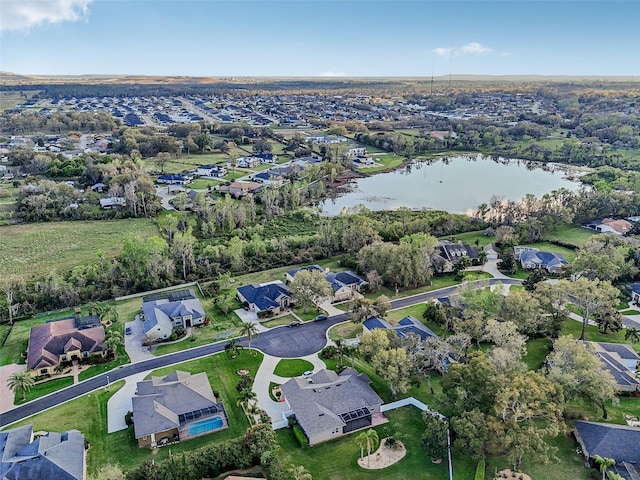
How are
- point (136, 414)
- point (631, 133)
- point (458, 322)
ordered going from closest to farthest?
1. point (136, 414)
2. point (458, 322)
3. point (631, 133)

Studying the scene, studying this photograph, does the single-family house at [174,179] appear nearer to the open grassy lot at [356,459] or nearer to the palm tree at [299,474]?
the open grassy lot at [356,459]

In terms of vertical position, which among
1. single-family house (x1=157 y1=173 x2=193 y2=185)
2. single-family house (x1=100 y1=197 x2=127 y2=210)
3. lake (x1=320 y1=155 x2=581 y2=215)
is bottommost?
lake (x1=320 y1=155 x2=581 y2=215)

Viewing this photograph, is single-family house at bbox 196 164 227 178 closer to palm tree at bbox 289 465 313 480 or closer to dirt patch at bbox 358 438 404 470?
dirt patch at bbox 358 438 404 470

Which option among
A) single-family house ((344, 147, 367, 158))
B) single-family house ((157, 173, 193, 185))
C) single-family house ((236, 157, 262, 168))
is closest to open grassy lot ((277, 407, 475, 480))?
single-family house ((157, 173, 193, 185))

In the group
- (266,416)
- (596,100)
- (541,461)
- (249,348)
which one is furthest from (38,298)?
(596,100)

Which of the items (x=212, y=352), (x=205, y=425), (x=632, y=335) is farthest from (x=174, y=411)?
(x=632, y=335)

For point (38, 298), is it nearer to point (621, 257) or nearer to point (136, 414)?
point (136, 414)

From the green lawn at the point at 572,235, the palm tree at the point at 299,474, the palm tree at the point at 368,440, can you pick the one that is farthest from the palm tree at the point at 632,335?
the palm tree at the point at 299,474
